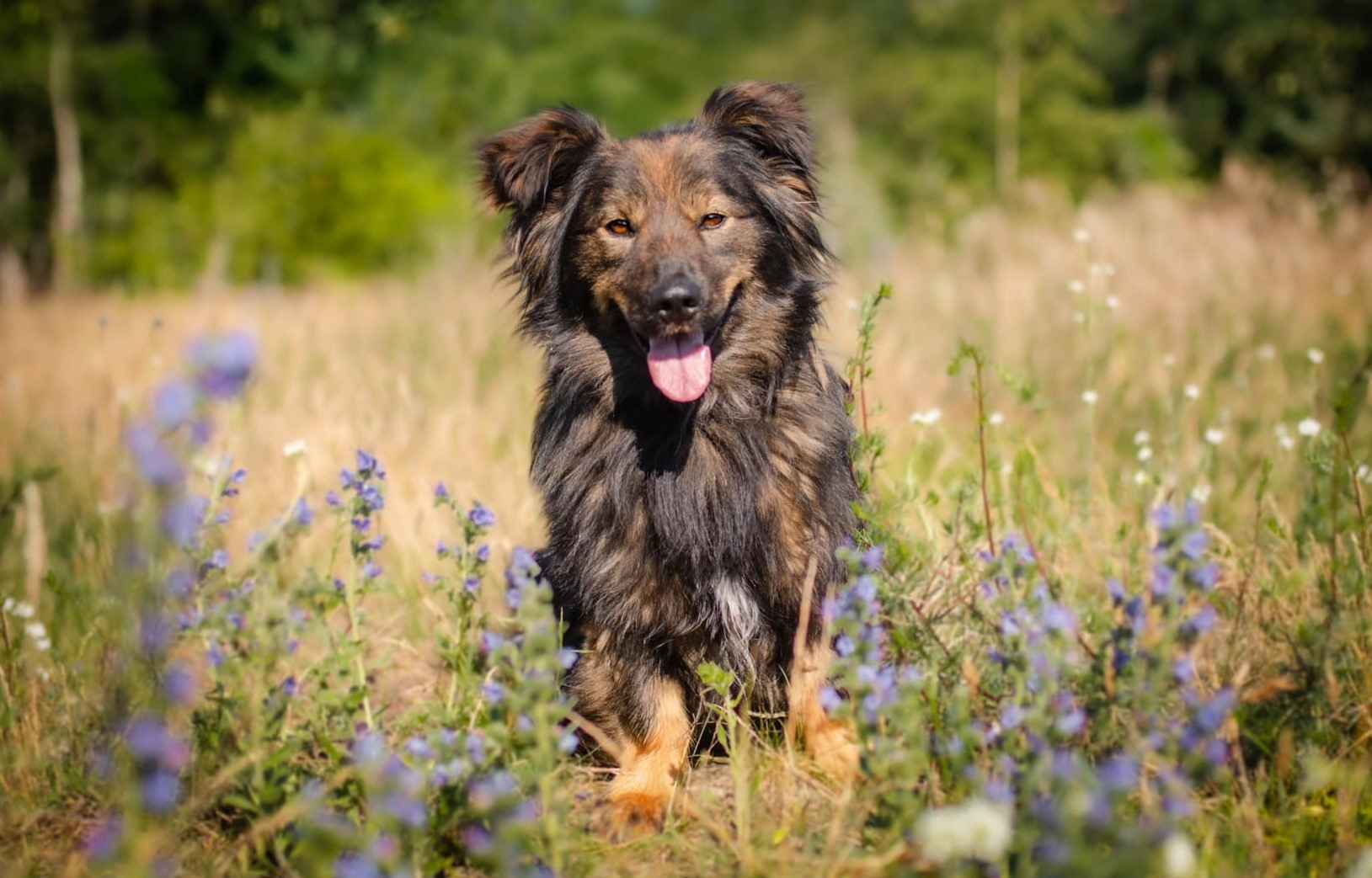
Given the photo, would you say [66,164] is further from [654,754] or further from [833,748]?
[833,748]

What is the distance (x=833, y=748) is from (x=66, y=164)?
1598cm

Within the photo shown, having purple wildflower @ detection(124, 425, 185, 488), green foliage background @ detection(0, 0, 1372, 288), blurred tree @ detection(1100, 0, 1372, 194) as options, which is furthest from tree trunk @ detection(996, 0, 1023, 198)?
purple wildflower @ detection(124, 425, 185, 488)

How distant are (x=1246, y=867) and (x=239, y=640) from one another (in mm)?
2092

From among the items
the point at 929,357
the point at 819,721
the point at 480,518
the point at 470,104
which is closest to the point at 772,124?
the point at 480,518

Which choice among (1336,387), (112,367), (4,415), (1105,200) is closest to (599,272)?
(1336,387)

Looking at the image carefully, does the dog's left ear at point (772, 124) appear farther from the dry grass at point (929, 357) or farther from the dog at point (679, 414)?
the dry grass at point (929, 357)

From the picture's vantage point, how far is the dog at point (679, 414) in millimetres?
2904

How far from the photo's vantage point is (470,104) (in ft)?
66.7

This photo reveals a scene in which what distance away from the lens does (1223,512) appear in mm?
4121

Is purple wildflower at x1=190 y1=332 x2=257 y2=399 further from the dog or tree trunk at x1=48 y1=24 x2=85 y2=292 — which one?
tree trunk at x1=48 y1=24 x2=85 y2=292

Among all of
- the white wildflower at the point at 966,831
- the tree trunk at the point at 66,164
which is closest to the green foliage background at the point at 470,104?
the tree trunk at the point at 66,164

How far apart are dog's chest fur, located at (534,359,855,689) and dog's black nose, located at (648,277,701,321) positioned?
12.4 inches

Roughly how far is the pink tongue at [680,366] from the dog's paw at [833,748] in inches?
38.2

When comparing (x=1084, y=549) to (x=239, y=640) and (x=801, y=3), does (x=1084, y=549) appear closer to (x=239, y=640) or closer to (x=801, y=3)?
(x=239, y=640)
